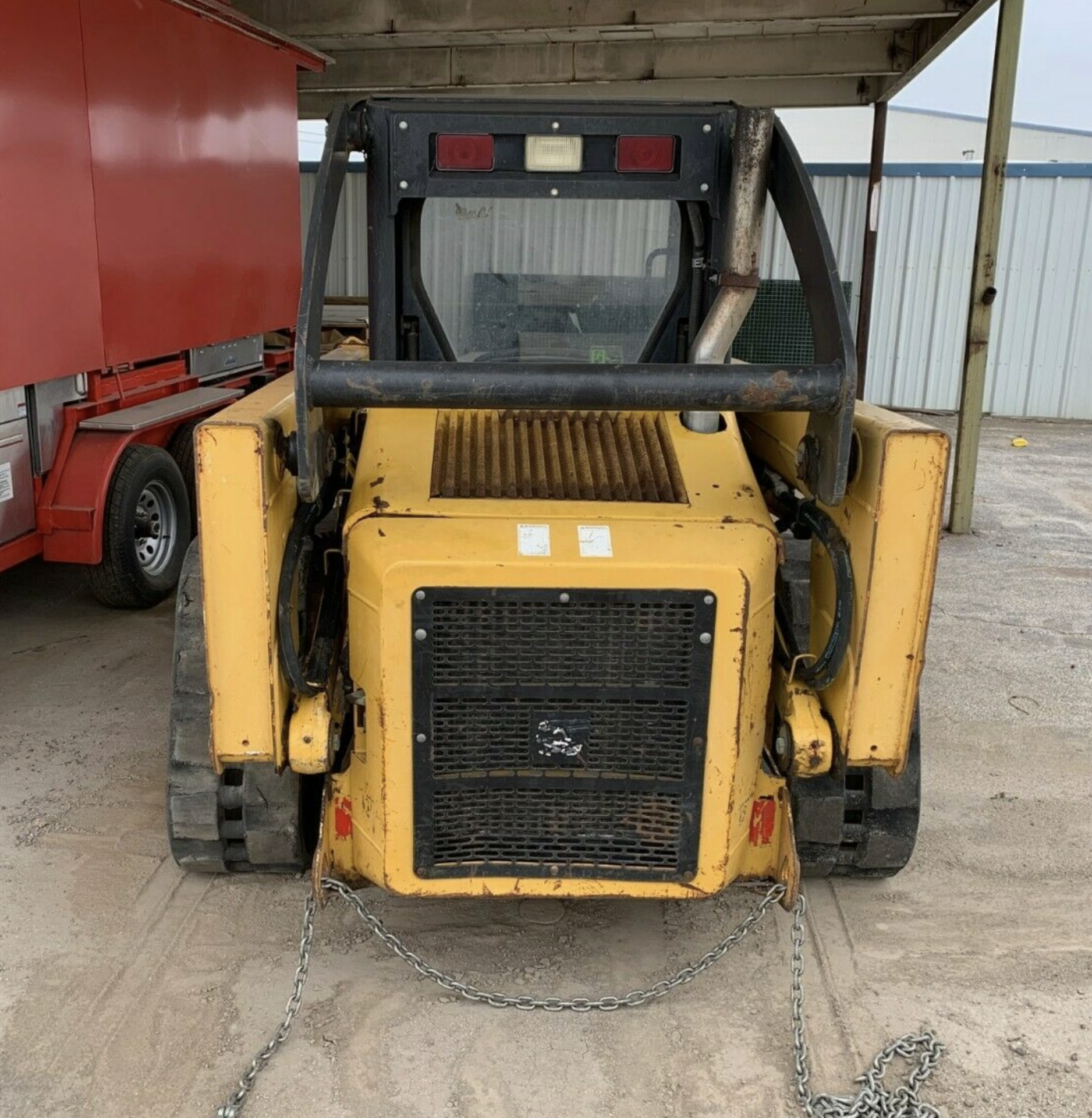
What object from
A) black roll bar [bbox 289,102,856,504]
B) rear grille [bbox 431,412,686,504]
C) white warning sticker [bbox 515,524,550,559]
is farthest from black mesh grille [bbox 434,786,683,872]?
black roll bar [bbox 289,102,856,504]

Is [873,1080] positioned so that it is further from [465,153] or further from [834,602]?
[465,153]

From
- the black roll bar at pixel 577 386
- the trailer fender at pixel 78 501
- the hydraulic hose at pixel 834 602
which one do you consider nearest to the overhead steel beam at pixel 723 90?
the trailer fender at pixel 78 501

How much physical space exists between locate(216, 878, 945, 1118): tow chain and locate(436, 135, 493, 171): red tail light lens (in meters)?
1.88

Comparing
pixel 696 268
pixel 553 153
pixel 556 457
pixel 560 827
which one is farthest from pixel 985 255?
pixel 560 827

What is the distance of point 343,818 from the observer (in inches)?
111

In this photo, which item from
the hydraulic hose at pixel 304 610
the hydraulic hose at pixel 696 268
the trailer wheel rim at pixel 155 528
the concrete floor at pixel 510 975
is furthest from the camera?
the trailer wheel rim at pixel 155 528

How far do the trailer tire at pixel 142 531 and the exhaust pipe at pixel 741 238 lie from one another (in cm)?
318

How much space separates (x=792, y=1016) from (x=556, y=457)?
1.49 m

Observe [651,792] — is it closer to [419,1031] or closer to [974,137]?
[419,1031]

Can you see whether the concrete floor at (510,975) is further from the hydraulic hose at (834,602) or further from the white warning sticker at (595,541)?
the white warning sticker at (595,541)

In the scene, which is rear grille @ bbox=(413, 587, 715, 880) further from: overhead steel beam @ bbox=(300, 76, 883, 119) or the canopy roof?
overhead steel beam @ bbox=(300, 76, 883, 119)

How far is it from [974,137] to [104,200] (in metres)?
23.6

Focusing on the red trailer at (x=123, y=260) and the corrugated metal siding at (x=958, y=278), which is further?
the corrugated metal siding at (x=958, y=278)

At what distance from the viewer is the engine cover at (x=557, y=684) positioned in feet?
8.21
